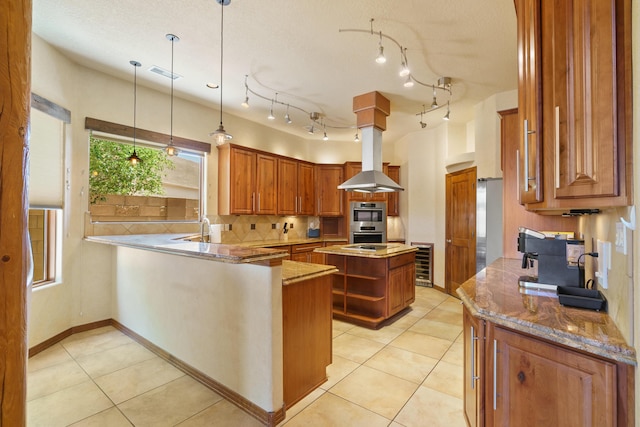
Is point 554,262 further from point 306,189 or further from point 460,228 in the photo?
point 306,189

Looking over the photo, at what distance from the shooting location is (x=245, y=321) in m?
2.02

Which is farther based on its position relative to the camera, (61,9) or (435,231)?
(435,231)

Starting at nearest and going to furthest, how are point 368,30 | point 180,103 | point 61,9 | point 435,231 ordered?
point 61,9
point 368,30
point 180,103
point 435,231

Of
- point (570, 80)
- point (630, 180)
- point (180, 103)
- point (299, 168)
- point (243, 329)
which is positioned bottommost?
point (243, 329)

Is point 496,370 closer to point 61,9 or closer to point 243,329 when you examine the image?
point 243,329

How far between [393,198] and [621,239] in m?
5.19

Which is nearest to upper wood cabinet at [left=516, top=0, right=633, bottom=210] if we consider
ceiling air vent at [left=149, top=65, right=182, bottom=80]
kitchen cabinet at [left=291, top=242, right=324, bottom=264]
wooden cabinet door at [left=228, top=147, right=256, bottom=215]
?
→ ceiling air vent at [left=149, top=65, right=182, bottom=80]

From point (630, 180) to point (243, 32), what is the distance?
291cm

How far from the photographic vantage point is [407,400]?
7.16ft

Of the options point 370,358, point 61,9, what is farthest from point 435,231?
point 61,9

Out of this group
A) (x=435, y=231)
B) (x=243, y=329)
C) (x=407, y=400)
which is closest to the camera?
(x=243, y=329)

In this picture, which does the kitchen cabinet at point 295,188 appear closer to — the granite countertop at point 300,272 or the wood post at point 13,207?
the granite countertop at point 300,272

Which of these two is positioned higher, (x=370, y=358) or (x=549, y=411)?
(x=549, y=411)

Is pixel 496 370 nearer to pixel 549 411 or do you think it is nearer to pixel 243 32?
pixel 549 411
